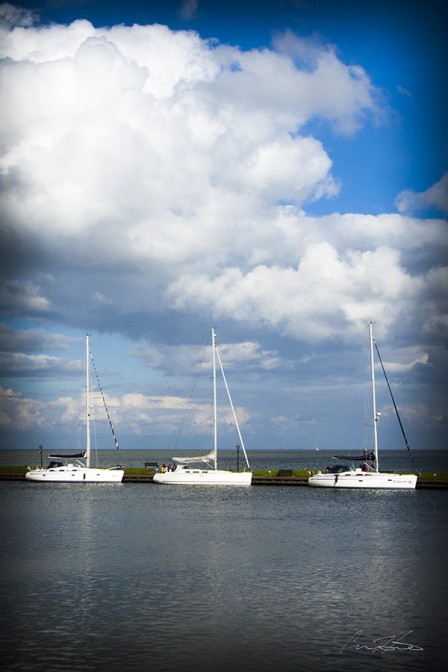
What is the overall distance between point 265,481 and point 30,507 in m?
40.5

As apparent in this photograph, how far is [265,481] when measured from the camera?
109875 mm

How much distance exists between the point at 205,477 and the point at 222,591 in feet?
214

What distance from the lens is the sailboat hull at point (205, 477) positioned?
100000mm

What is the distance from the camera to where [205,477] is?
100625 mm

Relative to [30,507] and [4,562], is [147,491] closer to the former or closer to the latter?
[30,507]

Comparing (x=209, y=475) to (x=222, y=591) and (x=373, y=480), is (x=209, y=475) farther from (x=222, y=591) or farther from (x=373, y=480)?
(x=222, y=591)

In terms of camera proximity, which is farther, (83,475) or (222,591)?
(83,475)
